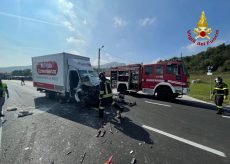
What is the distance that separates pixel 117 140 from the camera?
3.73 m

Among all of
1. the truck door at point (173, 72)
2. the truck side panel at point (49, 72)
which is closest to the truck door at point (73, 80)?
the truck side panel at point (49, 72)

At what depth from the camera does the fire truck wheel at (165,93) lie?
9094 millimetres

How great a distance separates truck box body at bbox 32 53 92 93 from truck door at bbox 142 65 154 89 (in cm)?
469

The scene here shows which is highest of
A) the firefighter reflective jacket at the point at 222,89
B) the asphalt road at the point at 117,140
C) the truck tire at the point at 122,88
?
the firefighter reflective jacket at the point at 222,89

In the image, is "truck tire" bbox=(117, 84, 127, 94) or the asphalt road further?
"truck tire" bbox=(117, 84, 127, 94)

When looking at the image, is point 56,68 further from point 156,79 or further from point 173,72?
point 173,72

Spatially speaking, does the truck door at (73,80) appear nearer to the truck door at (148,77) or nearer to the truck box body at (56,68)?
the truck box body at (56,68)

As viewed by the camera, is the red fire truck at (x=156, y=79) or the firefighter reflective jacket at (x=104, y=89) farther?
the red fire truck at (x=156, y=79)

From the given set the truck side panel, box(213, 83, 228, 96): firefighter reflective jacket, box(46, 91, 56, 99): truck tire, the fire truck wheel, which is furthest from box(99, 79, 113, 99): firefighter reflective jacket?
box(46, 91, 56, 99): truck tire

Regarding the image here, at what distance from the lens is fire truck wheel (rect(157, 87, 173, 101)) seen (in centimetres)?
909

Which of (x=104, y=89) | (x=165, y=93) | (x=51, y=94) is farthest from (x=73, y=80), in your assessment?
(x=165, y=93)

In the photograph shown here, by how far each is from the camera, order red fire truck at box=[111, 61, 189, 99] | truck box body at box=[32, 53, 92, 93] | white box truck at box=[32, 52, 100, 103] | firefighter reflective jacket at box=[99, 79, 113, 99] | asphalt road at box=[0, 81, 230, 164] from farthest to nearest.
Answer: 1. red fire truck at box=[111, 61, 189, 99]
2. truck box body at box=[32, 53, 92, 93]
3. white box truck at box=[32, 52, 100, 103]
4. firefighter reflective jacket at box=[99, 79, 113, 99]
5. asphalt road at box=[0, 81, 230, 164]

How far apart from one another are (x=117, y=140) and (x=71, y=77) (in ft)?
18.9

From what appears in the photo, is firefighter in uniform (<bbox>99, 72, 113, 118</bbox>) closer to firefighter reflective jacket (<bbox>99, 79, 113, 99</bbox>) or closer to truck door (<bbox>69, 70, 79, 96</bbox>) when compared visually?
firefighter reflective jacket (<bbox>99, 79, 113, 99</bbox>)
